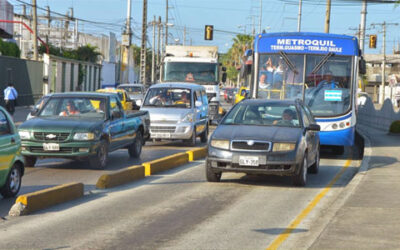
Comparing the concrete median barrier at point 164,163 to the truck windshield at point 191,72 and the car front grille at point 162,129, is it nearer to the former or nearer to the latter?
the car front grille at point 162,129

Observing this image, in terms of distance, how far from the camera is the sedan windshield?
14188 millimetres

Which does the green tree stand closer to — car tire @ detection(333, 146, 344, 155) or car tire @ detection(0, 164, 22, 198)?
car tire @ detection(333, 146, 344, 155)

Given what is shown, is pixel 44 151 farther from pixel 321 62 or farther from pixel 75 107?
pixel 321 62

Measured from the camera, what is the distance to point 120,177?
13305mm

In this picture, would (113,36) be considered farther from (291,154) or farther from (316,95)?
(291,154)

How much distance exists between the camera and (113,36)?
86.6 meters

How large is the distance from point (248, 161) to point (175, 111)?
921 centimetres

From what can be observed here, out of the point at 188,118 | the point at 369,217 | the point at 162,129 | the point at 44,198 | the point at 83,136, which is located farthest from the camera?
the point at 188,118

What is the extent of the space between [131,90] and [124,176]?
88.5 feet

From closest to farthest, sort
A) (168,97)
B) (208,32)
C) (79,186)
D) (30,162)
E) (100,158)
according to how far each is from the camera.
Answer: (79,186)
(100,158)
(30,162)
(168,97)
(208,32)

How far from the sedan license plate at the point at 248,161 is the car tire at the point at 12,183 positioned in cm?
380

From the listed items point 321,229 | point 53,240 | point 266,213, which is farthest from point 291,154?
point 53,240

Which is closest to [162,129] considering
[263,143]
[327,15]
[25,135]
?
[25,135]

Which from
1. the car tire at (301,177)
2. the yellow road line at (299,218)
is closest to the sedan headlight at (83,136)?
the car tire at (301,177)
